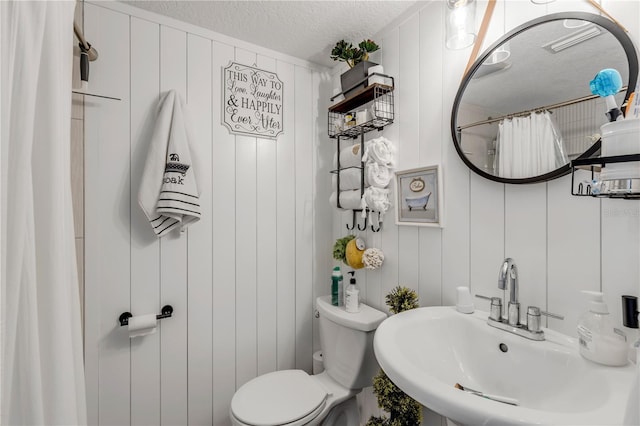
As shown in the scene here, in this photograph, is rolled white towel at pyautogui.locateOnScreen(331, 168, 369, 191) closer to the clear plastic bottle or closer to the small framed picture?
the small framed picture

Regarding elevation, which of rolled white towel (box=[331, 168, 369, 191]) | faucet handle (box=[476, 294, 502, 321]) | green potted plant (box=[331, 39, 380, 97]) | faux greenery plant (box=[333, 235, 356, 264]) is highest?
green potted plant (box=[331, 39, 380, 97])

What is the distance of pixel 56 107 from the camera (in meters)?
0.59

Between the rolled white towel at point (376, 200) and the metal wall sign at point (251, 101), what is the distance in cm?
64

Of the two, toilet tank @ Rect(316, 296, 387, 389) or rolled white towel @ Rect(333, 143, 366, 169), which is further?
rolled white towel @ Rect(333, 143, 366, 169)

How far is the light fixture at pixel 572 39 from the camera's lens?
841 mm

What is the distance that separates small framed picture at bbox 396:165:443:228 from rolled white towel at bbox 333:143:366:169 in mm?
236

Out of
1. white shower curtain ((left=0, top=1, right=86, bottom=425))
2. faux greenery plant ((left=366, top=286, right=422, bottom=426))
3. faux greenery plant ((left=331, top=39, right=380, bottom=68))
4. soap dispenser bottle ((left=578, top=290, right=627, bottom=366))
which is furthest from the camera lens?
faux greenery plant ((left=331, top=39, right=380, bottom=68))

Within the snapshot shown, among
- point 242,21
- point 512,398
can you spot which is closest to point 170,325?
point 512,398

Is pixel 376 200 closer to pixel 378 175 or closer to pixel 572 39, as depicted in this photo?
pixel 378 175

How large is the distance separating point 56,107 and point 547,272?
1.32m

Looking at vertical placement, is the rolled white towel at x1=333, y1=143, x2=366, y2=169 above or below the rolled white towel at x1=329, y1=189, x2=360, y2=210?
above

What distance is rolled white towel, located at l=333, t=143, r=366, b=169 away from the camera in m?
1.55

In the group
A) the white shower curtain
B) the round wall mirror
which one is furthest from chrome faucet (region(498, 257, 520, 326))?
the white shower curtain

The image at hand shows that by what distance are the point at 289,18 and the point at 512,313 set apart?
4.94 feet
